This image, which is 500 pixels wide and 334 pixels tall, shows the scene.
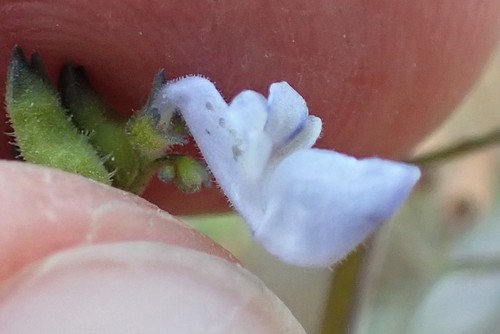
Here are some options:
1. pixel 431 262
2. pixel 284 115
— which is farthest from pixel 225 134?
pixel 431 262

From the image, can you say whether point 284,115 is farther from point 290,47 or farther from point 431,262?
point 431,262

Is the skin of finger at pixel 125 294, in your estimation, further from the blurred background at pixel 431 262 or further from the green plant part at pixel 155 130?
the blurred background at pixel 431 262

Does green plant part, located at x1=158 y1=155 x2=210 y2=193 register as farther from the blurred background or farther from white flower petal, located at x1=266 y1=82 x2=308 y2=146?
the blurred background

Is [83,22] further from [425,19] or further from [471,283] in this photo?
[471,283]

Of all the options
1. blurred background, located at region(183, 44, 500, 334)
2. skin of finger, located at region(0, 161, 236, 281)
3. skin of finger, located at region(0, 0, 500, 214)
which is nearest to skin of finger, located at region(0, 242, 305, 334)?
skin of finger, located at region(0, 161, 236, 281)

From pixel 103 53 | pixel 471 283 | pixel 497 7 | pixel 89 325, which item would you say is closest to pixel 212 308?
pixel 89 325

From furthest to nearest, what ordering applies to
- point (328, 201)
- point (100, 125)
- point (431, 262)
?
1. point (431, 262)
2. point (100, 125)
3. point (328, 201)

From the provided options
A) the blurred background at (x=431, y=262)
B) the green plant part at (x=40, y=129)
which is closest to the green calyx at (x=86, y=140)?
the green plant part at (x=40, y=129)
